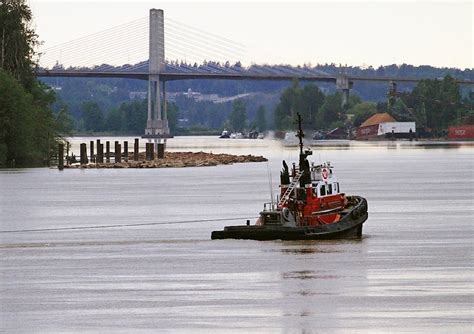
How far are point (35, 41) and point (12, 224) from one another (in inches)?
3184

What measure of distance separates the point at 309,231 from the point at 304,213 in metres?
0.89

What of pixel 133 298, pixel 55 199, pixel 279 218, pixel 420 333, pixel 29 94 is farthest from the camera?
pixel 29 94

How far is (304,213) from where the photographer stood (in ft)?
159

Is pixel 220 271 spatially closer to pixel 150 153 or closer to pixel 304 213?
pixel 304 213

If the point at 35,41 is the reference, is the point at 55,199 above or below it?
below

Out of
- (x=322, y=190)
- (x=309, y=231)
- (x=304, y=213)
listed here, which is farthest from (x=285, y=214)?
(x=322, y=190)

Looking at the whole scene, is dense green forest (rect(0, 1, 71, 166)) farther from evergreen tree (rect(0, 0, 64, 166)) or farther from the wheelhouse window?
the wheelhouse window

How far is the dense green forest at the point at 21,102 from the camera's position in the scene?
121625mm

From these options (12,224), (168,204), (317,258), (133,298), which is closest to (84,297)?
(133,298)

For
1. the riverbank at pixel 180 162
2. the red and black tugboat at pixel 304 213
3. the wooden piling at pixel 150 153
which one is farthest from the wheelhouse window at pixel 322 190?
the wooden piling at pixel 150 153

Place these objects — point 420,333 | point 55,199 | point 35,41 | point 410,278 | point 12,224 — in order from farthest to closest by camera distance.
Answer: point 35,41, point 55,199, point 12,224, point 410,278, point 420,333

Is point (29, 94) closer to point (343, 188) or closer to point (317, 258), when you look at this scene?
point (343, 188)

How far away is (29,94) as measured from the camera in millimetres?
129500

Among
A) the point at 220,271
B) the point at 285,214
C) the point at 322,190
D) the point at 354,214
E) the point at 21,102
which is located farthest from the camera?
the point at 21,102
